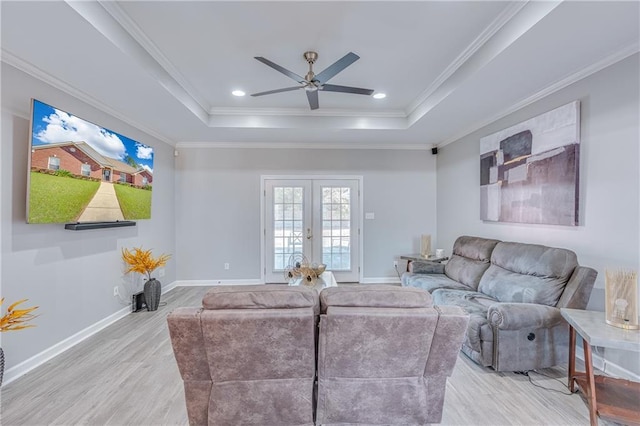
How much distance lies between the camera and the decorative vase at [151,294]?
389 centimetres

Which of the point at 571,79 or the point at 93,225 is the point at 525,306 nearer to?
the point at 571,79

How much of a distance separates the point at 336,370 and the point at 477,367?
169 cm

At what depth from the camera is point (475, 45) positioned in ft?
8.39

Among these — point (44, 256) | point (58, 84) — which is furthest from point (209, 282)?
point (58, 84)

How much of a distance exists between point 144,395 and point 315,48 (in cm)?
323

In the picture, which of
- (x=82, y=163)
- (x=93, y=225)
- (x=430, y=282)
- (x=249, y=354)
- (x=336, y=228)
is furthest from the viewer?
(x=336, y=228)

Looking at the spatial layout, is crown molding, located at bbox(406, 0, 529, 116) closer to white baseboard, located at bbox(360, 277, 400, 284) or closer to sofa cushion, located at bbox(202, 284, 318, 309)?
sofa cushion, located at bbox(202, 284, 318, 309)

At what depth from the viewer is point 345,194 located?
17.5 feet

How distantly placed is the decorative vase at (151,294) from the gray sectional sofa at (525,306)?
3621 mm

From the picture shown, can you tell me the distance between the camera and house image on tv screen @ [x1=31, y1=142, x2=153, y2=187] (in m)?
2.42

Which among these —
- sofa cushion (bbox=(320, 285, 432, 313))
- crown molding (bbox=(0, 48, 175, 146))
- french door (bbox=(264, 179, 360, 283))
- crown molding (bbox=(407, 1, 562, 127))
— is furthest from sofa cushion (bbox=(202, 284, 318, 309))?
french door (bbox=(264, 179, 360, 283))

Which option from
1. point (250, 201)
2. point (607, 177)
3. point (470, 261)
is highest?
point (607, 177)

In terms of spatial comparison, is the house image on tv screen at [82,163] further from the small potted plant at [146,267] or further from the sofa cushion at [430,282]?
the sofa cushion at [430,282]

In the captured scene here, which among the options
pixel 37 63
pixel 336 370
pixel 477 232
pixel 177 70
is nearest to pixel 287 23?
pixel 177 70
